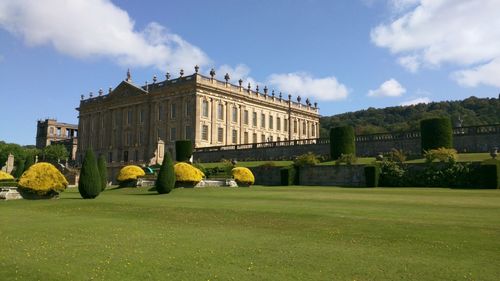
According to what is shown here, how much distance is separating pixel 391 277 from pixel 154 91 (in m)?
67.0

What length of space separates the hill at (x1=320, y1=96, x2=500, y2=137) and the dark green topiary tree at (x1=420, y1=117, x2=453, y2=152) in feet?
125

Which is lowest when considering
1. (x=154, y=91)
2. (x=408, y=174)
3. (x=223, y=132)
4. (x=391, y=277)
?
(x=391, y=277)

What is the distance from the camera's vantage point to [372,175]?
33031 mm

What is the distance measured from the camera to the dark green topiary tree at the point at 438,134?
37.5 metres

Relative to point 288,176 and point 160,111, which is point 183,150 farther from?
point 160,111

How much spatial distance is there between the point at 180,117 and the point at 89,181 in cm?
4412

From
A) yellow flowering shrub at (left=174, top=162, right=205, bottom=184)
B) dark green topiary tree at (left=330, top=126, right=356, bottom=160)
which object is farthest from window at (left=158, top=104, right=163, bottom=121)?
yellow flowering shrub at (left=174, top=162, right=205, bottom=184)

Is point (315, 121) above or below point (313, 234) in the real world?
above

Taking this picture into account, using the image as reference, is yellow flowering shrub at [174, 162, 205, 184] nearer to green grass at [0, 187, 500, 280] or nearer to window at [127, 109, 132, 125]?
green grass at [0, 187, 500, 280]

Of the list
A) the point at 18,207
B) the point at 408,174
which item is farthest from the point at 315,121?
the point at 18,207

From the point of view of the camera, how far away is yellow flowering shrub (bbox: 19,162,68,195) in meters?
24.4

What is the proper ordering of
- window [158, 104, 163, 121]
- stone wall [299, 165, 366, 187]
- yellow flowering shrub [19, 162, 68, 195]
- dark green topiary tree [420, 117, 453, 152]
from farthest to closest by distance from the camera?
window [158, 104, 163, 121], dark green topiary tree [420, 117, 453, 152], stone wall [299, 165, 366, 187], yellow flowering shrub [19, 162, 68, 195]

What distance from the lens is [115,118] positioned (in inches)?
3093

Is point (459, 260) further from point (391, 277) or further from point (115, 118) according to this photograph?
point (115, 118)
